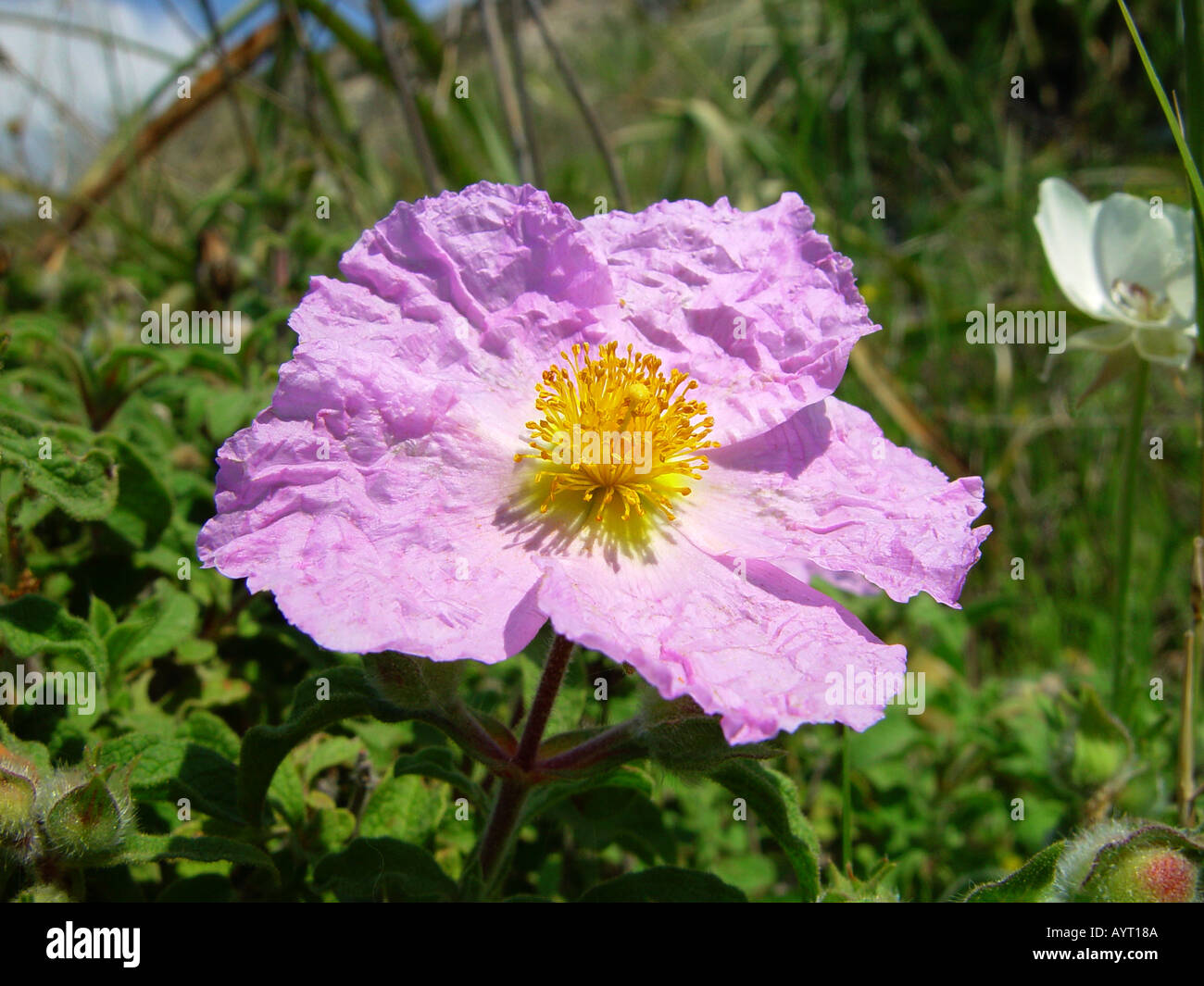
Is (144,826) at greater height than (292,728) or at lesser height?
lesser

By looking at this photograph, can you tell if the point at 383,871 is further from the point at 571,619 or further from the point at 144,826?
the point at 571,619

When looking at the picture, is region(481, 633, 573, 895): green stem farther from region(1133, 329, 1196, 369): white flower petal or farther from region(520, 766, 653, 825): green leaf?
region(1133, 329, 1196, 369): white flower petal

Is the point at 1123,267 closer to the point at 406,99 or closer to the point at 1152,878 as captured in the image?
the point at 1152,878

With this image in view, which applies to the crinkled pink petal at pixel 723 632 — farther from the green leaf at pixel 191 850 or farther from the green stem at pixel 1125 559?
the green stem at pixel 1125 559

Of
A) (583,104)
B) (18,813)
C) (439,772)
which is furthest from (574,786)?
(583,104)

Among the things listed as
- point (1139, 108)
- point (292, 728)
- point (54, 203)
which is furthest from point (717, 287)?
point (1139, 108)

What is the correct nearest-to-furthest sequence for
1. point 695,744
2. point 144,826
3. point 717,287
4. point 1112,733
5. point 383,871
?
point 695,744 → point 383,871 → point 144,826 → point 717,287 → point 1112,733

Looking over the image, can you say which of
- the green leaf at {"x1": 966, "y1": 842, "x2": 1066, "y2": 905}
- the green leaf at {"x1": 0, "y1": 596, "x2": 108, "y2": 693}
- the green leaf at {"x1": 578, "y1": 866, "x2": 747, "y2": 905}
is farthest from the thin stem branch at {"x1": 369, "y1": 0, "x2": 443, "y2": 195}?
the green leaf at {"x1": 966, "y1": 842, "x2": 1066, "y2": 905}

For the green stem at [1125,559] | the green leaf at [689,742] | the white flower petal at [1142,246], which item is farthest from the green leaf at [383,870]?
the white flower petal at [1142,246]
